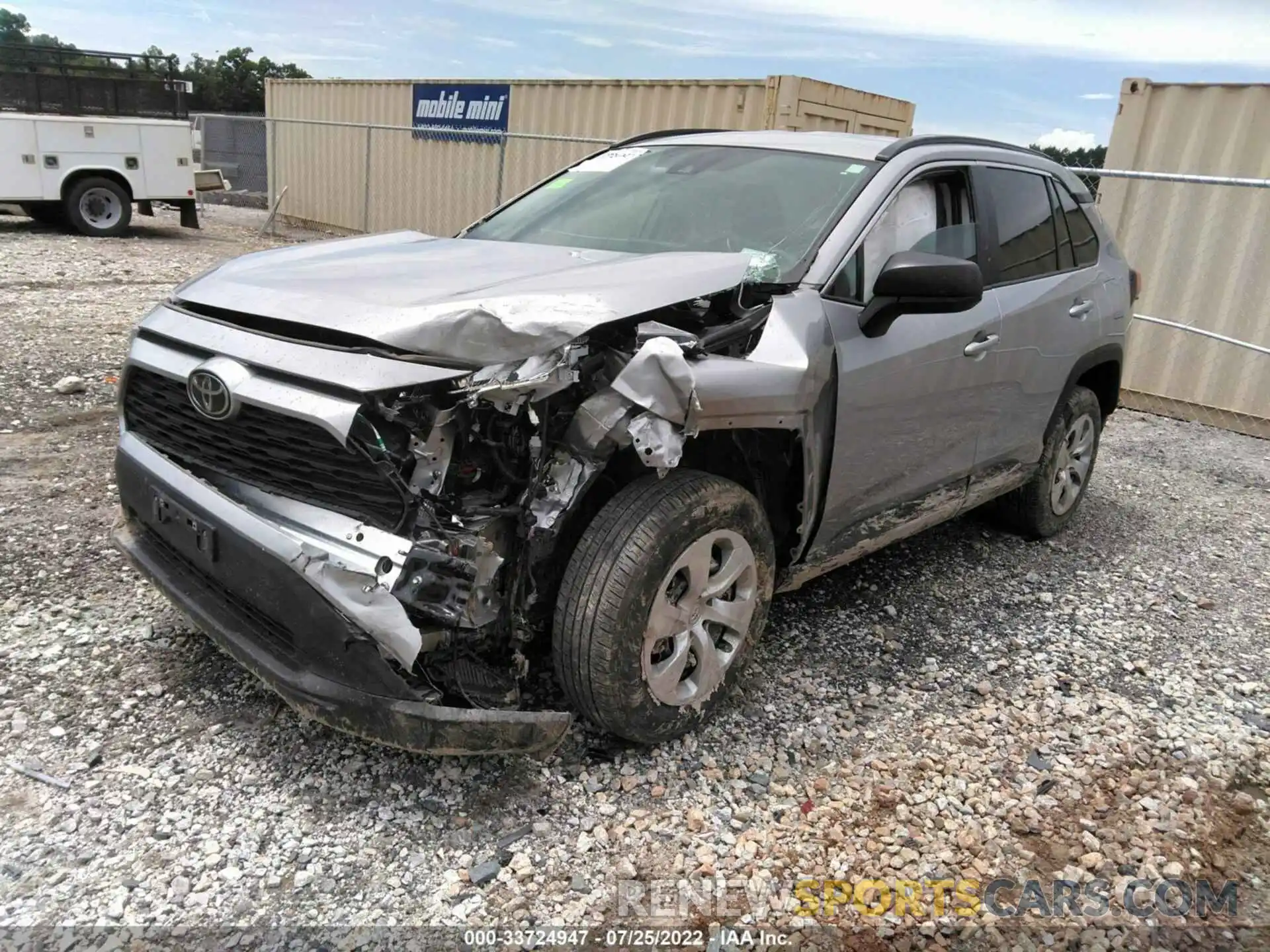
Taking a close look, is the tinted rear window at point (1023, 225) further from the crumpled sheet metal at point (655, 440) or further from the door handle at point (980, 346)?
the crumpled sheet metal at point (655, 440)

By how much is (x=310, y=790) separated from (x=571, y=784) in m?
0.73

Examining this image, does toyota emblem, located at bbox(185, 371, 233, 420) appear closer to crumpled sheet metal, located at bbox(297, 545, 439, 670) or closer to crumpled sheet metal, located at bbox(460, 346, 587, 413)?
crumpled sheet metal, located at bbox(297, 545, 439, 670)

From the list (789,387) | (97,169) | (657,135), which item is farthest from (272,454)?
(97,169)

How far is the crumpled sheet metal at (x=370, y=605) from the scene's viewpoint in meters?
2.25

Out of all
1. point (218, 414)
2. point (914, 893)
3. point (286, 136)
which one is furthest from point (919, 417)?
point (286, 136)

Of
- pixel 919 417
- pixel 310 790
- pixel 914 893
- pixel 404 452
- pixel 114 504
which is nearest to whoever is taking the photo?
pixel 404 452

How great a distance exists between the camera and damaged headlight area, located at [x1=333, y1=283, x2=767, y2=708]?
2.28 meters

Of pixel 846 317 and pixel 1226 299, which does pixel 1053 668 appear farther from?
pixel 1226 299

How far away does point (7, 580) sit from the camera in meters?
3.59

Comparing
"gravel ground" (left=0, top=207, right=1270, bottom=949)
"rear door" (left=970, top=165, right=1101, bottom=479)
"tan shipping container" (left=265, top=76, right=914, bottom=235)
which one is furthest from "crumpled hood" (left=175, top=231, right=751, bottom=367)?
"tan shipping container" (left=265, top=76, right=914, bottom=235)

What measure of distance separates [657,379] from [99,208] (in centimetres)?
1437

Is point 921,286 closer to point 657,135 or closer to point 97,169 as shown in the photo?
point 657,135

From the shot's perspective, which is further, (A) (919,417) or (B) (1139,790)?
(A) (919,417)

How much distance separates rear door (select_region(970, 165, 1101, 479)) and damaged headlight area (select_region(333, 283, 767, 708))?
72.3 inches
